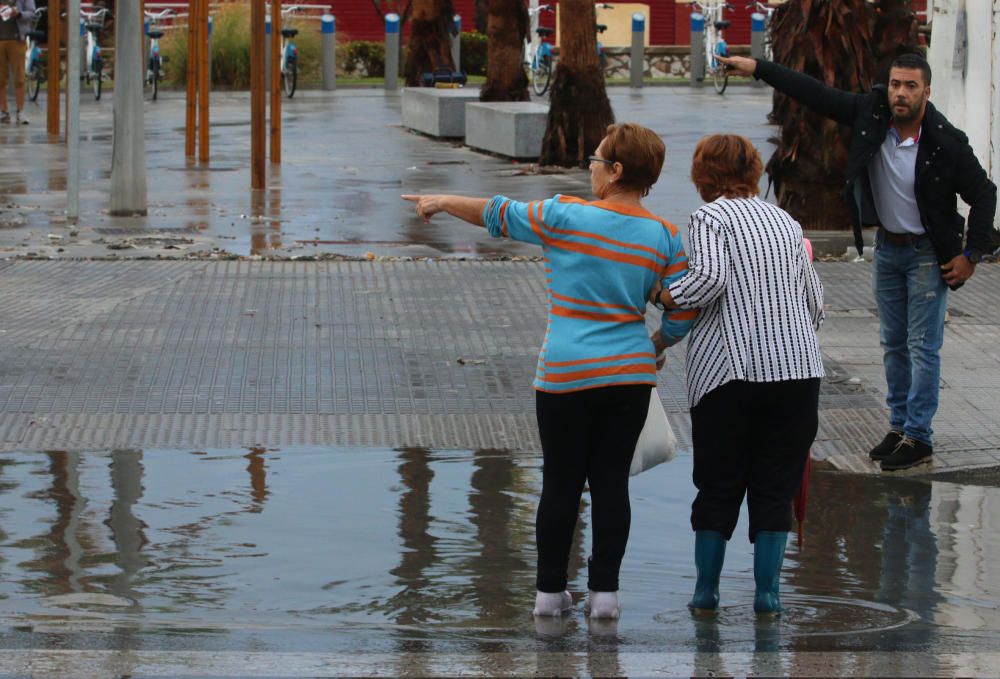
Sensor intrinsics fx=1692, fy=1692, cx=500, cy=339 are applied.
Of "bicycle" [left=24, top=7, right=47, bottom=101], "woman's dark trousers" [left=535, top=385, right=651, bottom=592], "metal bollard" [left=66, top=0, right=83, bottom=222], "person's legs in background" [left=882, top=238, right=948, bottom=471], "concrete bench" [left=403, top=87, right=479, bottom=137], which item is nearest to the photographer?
"woman's dark trousers" [left=535, top=385, right=651, bottom=592]

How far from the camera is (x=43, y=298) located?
33.6 ft

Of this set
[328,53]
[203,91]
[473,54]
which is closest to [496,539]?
[203,91]

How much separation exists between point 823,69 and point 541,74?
69.9ft

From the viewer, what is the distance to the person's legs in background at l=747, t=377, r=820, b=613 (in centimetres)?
491

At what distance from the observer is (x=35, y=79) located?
94.1 ft

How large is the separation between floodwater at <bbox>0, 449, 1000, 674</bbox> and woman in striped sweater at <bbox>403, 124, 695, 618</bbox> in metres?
0.23

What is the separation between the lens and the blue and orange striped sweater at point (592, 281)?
474 centimetres

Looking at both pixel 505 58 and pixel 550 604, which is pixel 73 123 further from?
pixel 550 604

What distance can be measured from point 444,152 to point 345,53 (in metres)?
18.9

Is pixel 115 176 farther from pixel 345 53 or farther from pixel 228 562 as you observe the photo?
pixel 345 53

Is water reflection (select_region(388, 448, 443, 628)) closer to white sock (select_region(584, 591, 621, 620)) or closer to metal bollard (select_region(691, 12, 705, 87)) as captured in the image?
white sock (select_region(584, 591, 621, 620))

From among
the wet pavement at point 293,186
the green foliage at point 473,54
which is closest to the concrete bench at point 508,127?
the wet pavement at point 293,186

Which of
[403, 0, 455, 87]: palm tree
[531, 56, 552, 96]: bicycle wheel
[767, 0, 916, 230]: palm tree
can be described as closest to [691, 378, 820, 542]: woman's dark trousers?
[767, 0, 916, 230]: palm tree

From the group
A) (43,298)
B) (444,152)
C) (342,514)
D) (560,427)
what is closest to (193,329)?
(43,298)
